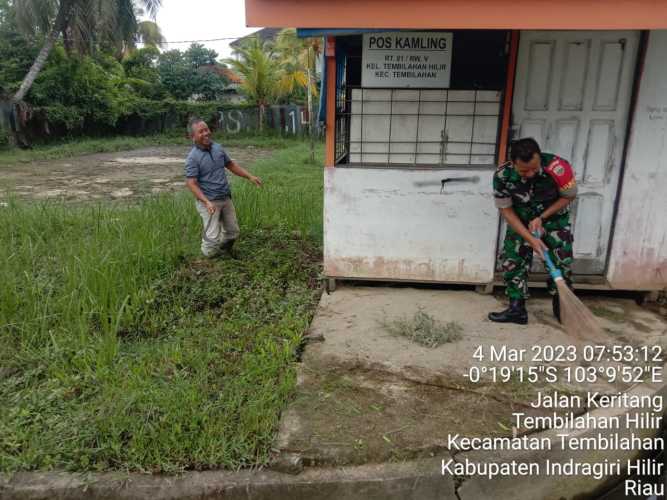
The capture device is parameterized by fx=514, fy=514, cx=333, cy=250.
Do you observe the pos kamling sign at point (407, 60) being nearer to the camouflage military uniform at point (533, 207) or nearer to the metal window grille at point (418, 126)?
the metal window grille at point (418, 126)

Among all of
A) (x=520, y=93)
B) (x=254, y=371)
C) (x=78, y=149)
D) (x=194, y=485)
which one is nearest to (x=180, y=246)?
(x=254, y=371)

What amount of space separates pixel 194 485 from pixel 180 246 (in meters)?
3.10

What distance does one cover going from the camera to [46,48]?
701 inches

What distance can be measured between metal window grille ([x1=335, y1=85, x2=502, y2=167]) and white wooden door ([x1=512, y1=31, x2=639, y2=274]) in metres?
0.28

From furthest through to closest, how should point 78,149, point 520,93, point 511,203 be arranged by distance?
1. point 78,149
2. point 520,93
3. point 511,203

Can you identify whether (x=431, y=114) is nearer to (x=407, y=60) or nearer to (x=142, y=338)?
(x=407, y=60)

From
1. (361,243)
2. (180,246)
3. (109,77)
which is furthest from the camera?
(109,77)

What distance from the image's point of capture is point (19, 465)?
2.46 m

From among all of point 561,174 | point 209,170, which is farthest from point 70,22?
point 561,174

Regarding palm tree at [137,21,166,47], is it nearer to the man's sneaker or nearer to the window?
the man's sneaker

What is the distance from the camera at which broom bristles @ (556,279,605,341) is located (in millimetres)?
3543

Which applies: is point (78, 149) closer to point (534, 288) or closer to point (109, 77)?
point (109, 77)

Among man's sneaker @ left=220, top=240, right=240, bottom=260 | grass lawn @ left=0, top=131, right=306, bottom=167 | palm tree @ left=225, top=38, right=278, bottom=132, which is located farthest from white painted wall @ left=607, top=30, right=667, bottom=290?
palm tree @ left=225, top=38, right=278, bottom=132

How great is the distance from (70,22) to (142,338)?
19223 millimetres
